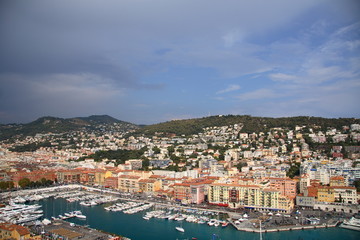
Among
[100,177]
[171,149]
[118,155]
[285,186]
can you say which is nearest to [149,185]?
[100,177]

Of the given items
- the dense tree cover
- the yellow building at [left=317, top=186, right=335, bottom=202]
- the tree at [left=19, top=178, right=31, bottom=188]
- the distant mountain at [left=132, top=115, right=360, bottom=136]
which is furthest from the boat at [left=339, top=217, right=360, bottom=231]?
the distant mountain at [left=132, top=115, right=360, bottom=136]

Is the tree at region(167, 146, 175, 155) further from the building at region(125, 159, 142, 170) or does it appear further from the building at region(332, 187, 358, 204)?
the building at region(332, 187, 358, 204)

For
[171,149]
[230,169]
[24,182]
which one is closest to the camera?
[24,182]

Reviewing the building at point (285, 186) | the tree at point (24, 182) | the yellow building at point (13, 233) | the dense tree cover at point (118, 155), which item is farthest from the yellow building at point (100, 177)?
the yellow building at point (13, 233)

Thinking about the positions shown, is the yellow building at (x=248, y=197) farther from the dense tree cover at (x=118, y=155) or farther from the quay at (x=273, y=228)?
the dense tree cover at (x=118, y=155)

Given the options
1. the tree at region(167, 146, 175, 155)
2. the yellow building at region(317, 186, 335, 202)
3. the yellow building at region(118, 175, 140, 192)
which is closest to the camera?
the yellow building at region(317, 186, 335, 202)

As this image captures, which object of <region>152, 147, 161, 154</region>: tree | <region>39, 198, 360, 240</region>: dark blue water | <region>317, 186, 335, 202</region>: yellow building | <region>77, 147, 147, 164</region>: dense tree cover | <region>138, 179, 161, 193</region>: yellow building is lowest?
<region>39, 198, 360, 240</region>: dark blue water

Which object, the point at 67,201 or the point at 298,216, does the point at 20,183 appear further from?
the point at 298,216

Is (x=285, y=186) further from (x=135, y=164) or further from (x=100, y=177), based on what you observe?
(x=135, y=164)
